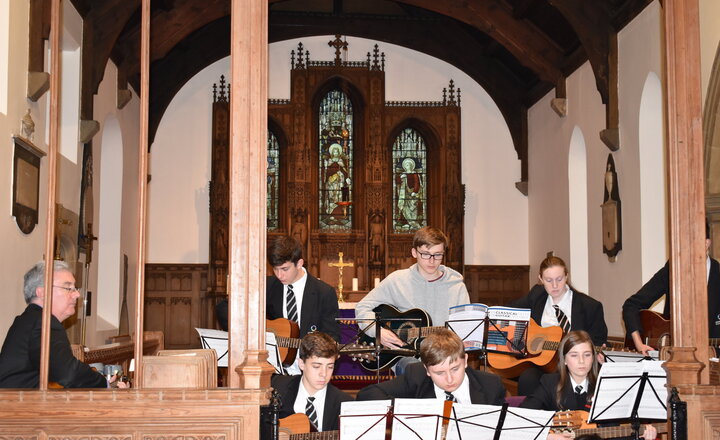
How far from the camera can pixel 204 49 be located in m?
14.9

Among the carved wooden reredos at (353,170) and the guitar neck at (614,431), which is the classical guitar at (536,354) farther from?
the carved wooden reredos at (353,170)

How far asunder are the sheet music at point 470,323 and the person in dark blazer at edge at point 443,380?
32.7 inches

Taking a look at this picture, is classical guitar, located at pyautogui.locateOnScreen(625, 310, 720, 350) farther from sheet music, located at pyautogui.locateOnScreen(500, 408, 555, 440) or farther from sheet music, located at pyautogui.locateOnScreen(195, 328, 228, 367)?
sheet music, located at pyautogui.locateOnScreen(195, 328, 228, 367)

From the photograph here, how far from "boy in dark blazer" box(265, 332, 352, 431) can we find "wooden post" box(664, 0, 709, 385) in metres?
1.75

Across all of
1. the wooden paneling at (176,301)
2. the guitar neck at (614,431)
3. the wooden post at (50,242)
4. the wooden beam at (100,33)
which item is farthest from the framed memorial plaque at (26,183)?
the guitar neck at (614,431)

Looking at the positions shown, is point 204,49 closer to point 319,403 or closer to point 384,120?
point 384,120

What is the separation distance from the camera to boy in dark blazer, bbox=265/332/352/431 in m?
4.67

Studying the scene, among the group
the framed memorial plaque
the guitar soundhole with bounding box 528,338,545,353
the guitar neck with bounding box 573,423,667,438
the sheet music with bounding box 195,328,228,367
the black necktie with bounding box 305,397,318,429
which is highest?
the framed memorial plaque

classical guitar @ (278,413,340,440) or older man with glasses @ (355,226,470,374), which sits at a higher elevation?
older man with glasses @ (355,226,470,374)

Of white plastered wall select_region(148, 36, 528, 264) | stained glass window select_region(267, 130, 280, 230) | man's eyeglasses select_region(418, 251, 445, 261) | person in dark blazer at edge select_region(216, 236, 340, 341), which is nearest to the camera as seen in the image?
person in dark blazer at edge select_region(216, 236, 340, 341)

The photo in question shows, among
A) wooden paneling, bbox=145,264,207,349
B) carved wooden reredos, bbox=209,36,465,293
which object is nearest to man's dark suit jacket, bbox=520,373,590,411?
carved wooden reredos, bbox=209,36,465,293

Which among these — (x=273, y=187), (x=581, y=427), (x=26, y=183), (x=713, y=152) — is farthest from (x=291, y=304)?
(x=273, y=187)

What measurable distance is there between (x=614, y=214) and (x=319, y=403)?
7.57 metres

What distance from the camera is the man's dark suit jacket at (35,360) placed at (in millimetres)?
4109
